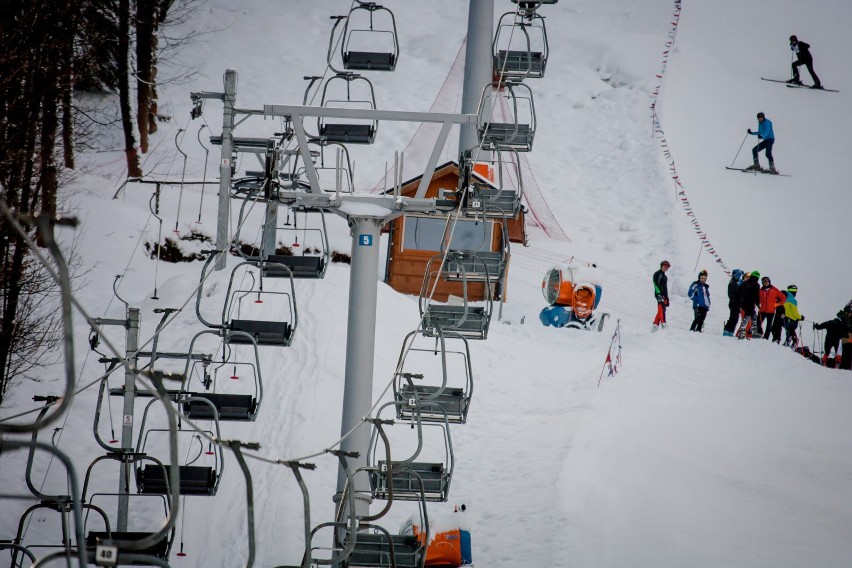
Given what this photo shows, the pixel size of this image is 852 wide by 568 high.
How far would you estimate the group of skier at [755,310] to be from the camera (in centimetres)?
1747

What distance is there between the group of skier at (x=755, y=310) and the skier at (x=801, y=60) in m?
14.4

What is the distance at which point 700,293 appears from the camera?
17.6 meters

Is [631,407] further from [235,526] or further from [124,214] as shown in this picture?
[124,214]

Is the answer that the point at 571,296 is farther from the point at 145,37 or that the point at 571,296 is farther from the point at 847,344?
the point at 145,37

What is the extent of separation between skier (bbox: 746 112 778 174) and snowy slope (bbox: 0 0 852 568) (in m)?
0.59

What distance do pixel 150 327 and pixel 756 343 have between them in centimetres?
1029

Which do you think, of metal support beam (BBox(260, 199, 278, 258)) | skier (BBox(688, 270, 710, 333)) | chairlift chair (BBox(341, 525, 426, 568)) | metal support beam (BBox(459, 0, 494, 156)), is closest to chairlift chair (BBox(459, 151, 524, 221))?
metal support beam (BBox(260, 199, 278, 258))

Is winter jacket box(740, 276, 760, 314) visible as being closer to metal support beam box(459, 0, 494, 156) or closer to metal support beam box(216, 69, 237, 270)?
metal support beam box(459, 0, 494, 156)

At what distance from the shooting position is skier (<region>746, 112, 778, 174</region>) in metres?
25.4

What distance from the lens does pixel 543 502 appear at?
11633 mm

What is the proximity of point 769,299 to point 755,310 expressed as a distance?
2.08 feet

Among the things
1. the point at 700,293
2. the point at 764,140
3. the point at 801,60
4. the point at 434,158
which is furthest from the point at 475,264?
the point at 801,60

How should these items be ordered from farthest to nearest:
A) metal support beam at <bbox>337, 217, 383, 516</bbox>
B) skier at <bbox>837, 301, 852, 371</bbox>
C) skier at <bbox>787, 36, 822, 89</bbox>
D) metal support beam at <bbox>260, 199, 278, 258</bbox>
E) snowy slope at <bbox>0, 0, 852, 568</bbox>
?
skier at <bbox>787, 36, 822, 89</bbox>
skier at <bbox>837, 301, 852, 371</bbox>
snowy slope at <bbox>0, 0, 852, 568</bbox>
metal support beam at <bbox>337, 217, 383, 516</bbox>
metal support beam at <bbox>260, 199, 278, 258</bbox>

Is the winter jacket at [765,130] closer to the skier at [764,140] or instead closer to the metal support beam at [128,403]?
the skier at [764,140]
